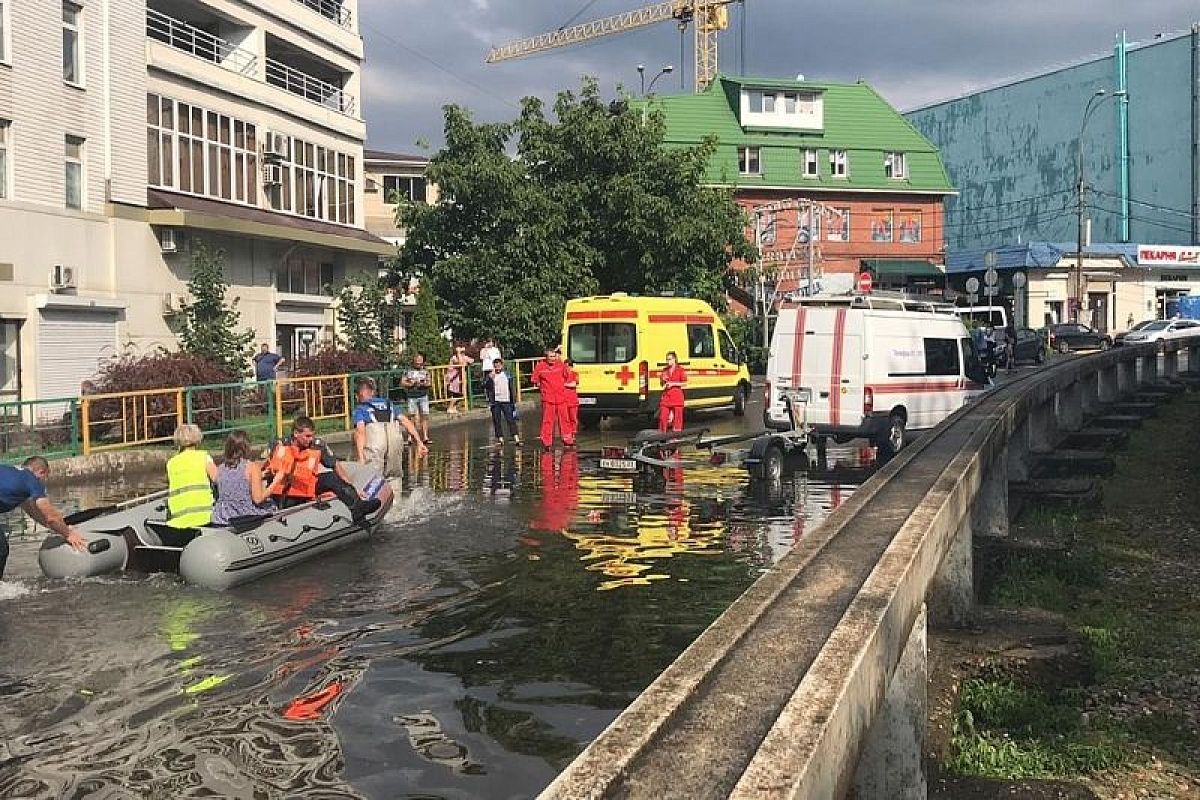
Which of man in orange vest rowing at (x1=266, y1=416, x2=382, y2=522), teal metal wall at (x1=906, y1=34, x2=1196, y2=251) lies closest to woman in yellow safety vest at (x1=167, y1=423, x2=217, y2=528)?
man in orange vest rowing at (x1=266, y1=416, x2=382, y2=522)

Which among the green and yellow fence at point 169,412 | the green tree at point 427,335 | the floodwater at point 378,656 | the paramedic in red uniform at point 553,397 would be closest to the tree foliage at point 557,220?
the green tree at point 427,335

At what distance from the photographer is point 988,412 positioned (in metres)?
12.3

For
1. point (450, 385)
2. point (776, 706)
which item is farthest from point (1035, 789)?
point (450, 385)

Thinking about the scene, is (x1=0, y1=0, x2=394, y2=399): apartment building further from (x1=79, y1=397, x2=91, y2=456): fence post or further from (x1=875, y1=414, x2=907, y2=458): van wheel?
(x1=875, y1=414, x2=907, y2=458): van wheel

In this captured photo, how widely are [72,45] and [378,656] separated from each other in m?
24.1

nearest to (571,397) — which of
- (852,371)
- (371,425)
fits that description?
(371,425)

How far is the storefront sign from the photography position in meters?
62.6

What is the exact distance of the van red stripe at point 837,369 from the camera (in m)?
18.2

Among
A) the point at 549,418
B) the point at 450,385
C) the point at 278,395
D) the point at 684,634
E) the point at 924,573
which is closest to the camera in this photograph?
the point at 924,573

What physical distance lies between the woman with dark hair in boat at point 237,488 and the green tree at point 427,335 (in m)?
19.6

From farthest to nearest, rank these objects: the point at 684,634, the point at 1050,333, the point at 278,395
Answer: the point at 1050,333, the point at 278,395, the point at 684,634

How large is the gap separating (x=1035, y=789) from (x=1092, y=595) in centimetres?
447

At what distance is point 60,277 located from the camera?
2581 centimetres

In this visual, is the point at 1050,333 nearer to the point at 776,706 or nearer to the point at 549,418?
the point at 549,418
